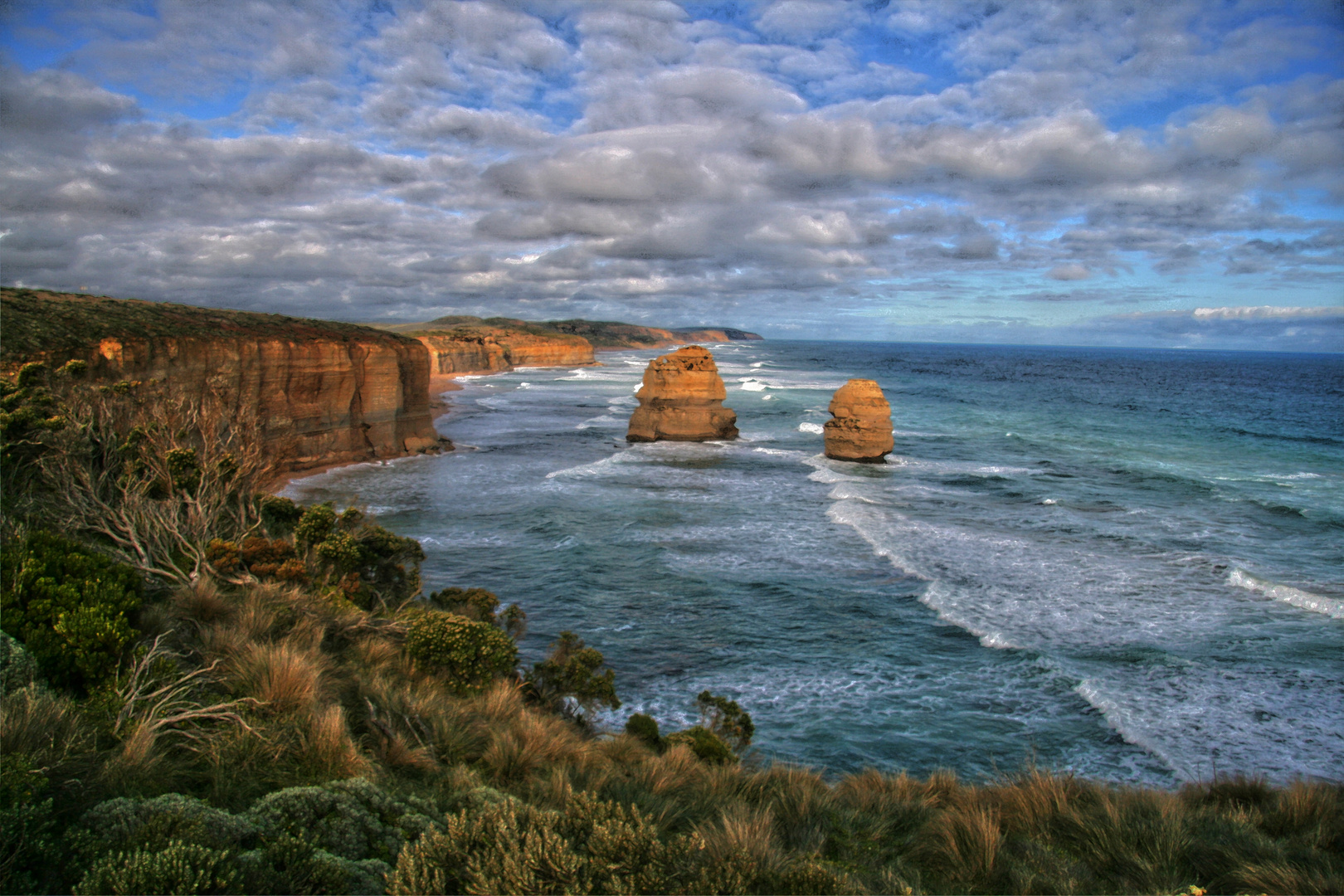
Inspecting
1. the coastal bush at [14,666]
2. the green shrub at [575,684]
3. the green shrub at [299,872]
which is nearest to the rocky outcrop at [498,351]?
the green shrub at [575,684]

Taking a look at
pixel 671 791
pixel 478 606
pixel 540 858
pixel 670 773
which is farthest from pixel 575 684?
pixel 540 858

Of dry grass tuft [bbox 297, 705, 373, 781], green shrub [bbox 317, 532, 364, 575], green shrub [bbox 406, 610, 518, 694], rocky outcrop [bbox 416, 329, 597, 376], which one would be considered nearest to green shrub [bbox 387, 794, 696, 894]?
dry grass tuft [bbox 297, 705, 373, 781]

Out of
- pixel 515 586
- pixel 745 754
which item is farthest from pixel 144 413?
pixel 745 754

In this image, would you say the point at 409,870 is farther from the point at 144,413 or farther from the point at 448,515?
the point at 448,515

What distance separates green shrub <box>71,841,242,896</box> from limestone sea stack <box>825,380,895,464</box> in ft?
115

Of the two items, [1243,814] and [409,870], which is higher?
[409,870]

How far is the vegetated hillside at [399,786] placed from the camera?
457 centimetres

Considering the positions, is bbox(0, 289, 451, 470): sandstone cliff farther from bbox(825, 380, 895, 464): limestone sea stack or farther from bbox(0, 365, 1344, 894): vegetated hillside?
bbox(825, 380, 895, 464): limestone sea stack

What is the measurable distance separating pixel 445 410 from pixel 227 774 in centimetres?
5648

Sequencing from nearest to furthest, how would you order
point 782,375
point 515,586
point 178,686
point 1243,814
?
point 178,686, point 1243,814, point 515,586, point 782,375

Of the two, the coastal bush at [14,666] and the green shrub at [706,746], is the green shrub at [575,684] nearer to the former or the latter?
the green shrub at [706,746]

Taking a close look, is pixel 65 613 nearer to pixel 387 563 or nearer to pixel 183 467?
pixel 183 467

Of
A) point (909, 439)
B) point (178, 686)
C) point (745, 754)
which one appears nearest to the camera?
point (178, 686)

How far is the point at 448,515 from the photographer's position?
1039 inches
